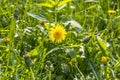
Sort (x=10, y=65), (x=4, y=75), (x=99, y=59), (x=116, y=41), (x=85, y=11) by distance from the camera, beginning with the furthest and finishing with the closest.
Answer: (x=85, y=11) < (x=116, y=41) < (x=99, y=59) < (x=10, y=65) < (x=4, y=75)

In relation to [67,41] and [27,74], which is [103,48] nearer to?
Result: [67,41]

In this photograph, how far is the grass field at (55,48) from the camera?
1524mm

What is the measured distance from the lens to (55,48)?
63.2 inches

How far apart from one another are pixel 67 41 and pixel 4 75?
0.40 metres

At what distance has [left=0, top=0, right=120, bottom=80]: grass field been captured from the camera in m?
1.52

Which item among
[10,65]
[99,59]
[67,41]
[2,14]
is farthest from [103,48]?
[2,14]

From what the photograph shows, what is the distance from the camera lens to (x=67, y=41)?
173 cm

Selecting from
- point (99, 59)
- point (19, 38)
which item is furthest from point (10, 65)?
point (99, 59)

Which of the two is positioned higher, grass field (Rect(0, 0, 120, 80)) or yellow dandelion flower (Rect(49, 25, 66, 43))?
yellow dandelion flower (Rect(49, 25, 66, 43))

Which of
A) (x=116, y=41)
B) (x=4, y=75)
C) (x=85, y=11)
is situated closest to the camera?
(x=4, y=75)

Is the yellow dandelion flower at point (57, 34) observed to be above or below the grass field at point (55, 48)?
above

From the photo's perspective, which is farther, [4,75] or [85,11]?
[85,11]

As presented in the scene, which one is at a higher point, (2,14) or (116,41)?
(2,14)

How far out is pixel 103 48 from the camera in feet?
5.37
